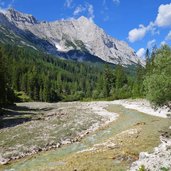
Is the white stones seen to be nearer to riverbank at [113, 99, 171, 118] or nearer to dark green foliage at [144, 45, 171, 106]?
dark green foliage at [144, 45, 171, 106]

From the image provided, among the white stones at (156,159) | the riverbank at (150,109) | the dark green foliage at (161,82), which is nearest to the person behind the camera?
the white stones at (156,159)

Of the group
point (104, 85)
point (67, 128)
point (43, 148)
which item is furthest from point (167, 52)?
point (104, 85)

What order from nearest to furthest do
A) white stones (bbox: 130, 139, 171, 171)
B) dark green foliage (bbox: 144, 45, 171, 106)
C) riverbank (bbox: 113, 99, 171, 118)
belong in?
white stones (bbox: 130, 139, 171, 171) < dark green foliage (bbox: 144, 45, 171, 106) < riverbank (bbox: 113, 99, 171, 118)

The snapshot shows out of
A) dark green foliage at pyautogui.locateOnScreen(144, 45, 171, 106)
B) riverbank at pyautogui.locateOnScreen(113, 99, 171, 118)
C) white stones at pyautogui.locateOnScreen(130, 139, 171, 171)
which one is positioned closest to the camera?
white stones at pyautogui.locateOnScreen(130, 139, 171, 171)

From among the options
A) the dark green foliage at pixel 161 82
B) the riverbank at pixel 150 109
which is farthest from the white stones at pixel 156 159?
the riverbank at pixel 150 109

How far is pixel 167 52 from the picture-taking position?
4631cm

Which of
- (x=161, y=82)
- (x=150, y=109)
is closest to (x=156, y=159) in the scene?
(x=161, y=82)

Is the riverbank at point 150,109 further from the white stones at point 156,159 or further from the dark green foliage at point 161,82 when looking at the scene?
the white stones at point 156,159

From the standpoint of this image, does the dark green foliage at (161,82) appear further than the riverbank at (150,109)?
No

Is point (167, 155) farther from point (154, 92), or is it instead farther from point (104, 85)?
point (104, 85)

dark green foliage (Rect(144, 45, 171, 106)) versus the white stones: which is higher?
dark green foliage (Rect(144, 45, 171, 106))

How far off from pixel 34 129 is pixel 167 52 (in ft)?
76.1

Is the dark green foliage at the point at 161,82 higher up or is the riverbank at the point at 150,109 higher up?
the dark green foliage at the point at 161,82

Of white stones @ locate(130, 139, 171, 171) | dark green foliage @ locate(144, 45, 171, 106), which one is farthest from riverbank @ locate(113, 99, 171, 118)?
white stones @ locate(130, 139, 171, 171)
